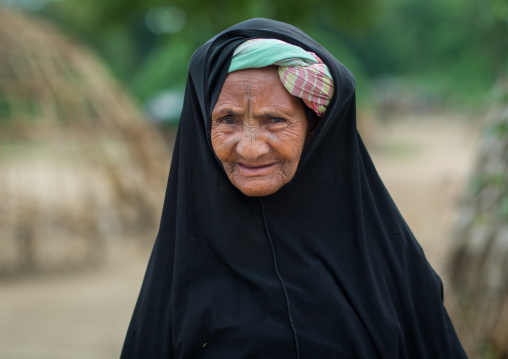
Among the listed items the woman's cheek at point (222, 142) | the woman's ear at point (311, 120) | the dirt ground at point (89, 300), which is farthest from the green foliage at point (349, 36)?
the dirt ground at point (89, 300)

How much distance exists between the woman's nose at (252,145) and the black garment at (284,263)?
0.11 m

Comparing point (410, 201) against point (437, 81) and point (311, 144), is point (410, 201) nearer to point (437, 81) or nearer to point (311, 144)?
point (311, 144)

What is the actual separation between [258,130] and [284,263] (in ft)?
1.27

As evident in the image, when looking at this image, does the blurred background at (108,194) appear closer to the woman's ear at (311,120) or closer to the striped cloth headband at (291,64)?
the woman's ear at (311,120)

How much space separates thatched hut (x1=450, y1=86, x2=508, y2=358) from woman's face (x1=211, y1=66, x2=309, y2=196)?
1.84 m

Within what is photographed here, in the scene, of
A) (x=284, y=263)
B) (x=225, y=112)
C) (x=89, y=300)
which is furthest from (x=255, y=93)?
(x=89, y=300)

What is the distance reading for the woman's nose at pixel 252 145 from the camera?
4.80 feet

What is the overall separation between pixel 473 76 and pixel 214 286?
3034 centimetres

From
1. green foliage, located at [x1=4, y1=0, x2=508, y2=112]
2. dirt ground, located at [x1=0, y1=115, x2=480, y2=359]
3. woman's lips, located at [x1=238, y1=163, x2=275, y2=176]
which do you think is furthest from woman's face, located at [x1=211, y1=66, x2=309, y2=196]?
dirt ground, located at [x1=0, y1=115, x2=480, y2=359]

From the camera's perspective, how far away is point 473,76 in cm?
2914

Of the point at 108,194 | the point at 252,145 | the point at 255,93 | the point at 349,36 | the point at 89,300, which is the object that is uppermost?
the point at 349,36

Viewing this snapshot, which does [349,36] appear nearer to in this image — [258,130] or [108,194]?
[108,194]

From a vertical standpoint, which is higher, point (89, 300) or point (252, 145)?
point (252, 145)

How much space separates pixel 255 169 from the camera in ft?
4.92
